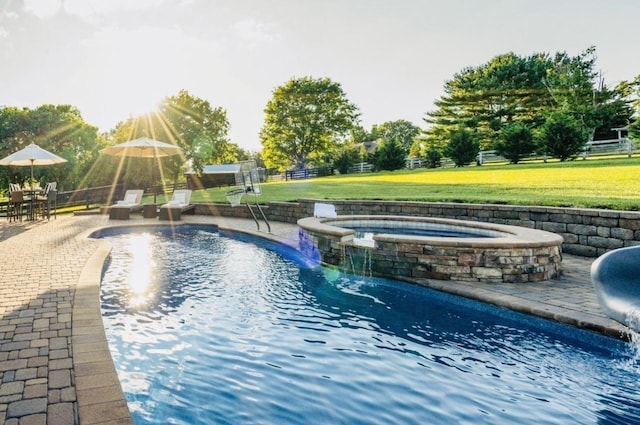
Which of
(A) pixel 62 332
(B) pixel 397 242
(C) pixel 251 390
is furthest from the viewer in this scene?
(B) pixel 397 242

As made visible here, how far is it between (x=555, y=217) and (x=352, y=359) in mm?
5582

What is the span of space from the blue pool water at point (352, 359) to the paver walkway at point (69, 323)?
0.29 m

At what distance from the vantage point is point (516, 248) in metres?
5.25

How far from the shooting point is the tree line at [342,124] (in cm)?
2662

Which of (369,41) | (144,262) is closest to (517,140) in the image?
(369,41)

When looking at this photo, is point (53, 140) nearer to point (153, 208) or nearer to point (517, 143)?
point (153, 208)

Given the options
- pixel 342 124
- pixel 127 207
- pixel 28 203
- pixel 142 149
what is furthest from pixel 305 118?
pixel 28 203

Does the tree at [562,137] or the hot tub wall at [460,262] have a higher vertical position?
the tree at [562,137]

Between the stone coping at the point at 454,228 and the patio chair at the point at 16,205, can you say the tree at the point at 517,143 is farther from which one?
the patio chair at the point at 16,205

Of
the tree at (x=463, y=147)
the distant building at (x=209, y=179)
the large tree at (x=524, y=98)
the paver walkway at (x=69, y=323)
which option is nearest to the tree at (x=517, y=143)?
the tree at (x=463, y=147)

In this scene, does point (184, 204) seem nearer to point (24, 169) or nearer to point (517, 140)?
point (517, 140)

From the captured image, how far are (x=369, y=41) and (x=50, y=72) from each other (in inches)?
460

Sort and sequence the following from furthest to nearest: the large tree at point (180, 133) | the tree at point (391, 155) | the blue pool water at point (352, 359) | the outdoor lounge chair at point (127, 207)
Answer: the large tree at point (180, 133), the tree at point (391, 155), the outdoor lounge chair at point (127, 207), the blue pool water at point (352, 359)

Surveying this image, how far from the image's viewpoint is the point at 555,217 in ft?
23.6
